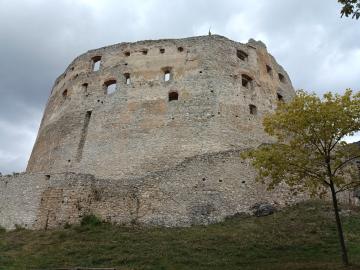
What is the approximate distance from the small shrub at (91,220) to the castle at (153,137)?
11.2 inches

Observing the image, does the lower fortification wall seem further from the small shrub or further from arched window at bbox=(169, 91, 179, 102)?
arched window at bbox=(169, 91, 179, 102)

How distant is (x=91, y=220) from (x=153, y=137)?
776 cm

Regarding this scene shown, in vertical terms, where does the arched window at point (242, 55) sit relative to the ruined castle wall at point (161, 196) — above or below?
above

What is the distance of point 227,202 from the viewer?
61.4ft

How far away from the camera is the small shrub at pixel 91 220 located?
59.8ft

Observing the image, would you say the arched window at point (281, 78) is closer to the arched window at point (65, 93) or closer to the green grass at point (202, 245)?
the green grass at point (202, 245)

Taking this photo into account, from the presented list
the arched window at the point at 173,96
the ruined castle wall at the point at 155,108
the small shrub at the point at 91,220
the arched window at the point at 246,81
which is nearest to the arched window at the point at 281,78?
the ruined castle wall at the point at 155,108

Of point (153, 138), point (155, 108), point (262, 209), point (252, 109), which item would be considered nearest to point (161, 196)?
point (262, 209)

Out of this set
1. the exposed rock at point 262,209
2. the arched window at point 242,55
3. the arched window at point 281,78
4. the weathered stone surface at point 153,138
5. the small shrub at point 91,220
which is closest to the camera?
the exposed rock at point 262,209

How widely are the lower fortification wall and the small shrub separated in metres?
0.27

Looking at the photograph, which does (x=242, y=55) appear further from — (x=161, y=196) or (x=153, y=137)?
(x=161, y=196)

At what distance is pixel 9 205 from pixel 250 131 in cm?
1368

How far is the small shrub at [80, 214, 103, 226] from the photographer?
18.2 m

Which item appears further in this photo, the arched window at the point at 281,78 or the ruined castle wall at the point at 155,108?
the arched window at the point at 281,78
